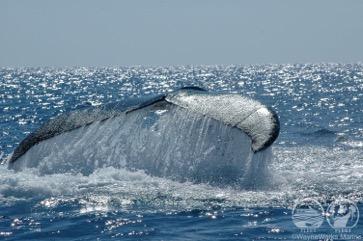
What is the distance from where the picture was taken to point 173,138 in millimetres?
13250

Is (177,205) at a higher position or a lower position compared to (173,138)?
lower

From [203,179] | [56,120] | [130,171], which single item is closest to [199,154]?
[203,179]

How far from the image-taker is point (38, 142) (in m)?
13.1

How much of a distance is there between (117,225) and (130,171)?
3.89 m

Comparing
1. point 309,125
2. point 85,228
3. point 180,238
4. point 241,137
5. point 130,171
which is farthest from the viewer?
point 309,125

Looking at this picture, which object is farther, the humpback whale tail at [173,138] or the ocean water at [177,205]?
the humpback whale tail at [173,138]

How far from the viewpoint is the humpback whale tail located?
11.1 m

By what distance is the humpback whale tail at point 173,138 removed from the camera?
11070mm

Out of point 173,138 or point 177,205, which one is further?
point 173,138

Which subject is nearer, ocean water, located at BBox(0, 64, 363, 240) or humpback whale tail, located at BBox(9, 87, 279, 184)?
ocean water, located at BBox(0, 64, 363, 240)

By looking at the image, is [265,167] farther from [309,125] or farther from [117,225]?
[309,125]

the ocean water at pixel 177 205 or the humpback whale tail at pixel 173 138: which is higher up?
the humpback whale tail at pixel 173 138

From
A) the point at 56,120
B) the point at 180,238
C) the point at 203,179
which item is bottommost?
the point at 180,238

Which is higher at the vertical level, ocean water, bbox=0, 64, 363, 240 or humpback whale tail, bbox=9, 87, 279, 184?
humpback whale tail, bbox=9, 87, 279, 184
